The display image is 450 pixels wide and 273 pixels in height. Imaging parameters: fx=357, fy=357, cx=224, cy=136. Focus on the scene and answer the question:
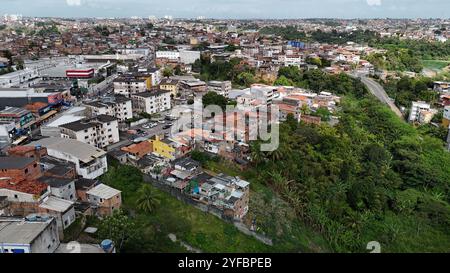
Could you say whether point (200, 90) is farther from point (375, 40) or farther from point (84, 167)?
point (375, 40)

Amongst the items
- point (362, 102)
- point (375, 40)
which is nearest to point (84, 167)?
point (362, 102)

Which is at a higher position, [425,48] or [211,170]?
[425,48]

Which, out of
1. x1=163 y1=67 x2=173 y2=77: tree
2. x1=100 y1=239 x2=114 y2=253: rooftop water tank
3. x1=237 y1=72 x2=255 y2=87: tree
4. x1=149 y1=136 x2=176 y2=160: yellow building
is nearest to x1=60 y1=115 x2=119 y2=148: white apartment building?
x1=149 y1=136 x2=176 y2=160: yellow building

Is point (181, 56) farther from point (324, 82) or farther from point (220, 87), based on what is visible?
point (324, 82)

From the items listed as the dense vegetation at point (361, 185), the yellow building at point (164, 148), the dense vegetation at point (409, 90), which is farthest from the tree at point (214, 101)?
the dense vegetation at point (409, 90)

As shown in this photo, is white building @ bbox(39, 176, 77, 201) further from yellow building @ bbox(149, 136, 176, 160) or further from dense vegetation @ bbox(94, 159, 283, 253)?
yellow building @ bbox(149, 136, 176, 160)

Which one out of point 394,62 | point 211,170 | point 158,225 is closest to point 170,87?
point 211,170

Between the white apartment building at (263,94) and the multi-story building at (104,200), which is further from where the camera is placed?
the white apartment building at (263,94)

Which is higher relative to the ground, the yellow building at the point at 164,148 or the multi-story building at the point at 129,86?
the multi-story building at the point at 129,86

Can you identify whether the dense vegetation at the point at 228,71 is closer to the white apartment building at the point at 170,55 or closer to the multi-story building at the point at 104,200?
the white apartment building at the point at 170,55
